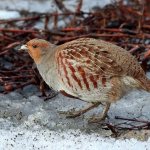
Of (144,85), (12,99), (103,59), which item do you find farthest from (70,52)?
(12,99)

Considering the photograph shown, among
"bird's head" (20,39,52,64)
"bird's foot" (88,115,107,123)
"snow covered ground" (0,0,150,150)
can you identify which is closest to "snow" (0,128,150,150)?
"snow covered ground" (0,0,150,150)

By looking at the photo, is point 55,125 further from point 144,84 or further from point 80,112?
point 144,84

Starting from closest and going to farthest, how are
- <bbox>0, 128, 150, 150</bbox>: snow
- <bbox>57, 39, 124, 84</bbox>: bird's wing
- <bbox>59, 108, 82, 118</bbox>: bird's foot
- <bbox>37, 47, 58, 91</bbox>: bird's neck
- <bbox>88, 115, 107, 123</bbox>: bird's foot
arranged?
<bbox>0, 128, 150, 150</bbox>: snow, <bbox>57, 39, 124, 84</bbox>: bird's wing, <bbox>37, 47, 58, 91</bbox>: bird's neck, <bbox>88, 115, 107, 123</bbox>: bird's foot, <bbox>59, 108, 82, 118</bbox>: bird's foot

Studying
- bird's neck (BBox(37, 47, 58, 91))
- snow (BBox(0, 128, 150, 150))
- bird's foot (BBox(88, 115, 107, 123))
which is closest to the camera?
snow (BBox(0, 128, 150, 150))

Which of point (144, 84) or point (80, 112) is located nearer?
point (144, 84)

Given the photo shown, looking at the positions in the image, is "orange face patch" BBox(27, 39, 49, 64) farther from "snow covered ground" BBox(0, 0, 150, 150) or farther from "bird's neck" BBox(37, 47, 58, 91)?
"snow covered ground" BBox(0, 0, 150, 150)

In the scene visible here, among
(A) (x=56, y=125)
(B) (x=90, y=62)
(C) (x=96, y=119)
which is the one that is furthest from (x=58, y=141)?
(B) (x=90, y=62)
